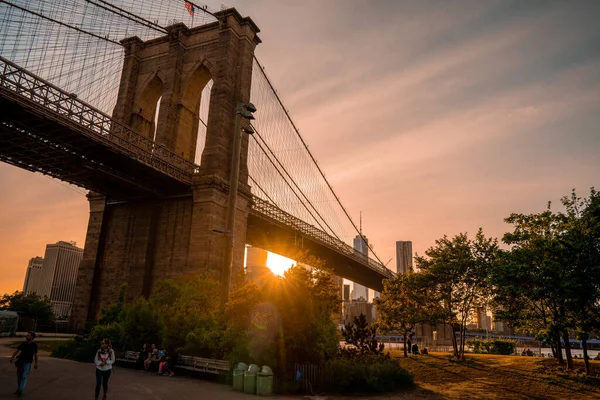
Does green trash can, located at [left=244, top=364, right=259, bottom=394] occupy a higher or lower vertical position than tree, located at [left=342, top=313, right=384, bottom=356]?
lower

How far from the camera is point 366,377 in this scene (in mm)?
15133

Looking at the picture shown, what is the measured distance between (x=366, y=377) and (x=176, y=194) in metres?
21.1

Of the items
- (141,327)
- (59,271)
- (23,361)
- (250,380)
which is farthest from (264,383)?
(59,271)

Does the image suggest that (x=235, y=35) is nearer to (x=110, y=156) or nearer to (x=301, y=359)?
(x=110, y=156)

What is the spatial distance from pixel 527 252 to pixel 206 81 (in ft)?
97.1

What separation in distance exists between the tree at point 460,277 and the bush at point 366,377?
1390 cm

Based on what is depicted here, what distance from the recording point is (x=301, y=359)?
14984 millimetres

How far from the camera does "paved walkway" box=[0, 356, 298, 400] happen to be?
448 inches

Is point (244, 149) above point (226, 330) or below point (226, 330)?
above

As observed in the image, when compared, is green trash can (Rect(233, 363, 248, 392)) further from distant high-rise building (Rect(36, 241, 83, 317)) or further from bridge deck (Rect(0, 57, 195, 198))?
distant high-rise building (Rect(36, 241, 83, 317))

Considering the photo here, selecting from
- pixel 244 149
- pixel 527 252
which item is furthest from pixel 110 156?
pixel 527 252

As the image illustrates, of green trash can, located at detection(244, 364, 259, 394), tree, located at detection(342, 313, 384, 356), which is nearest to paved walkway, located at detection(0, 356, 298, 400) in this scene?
green trash can, located at detection(244, 364, 259, 394)

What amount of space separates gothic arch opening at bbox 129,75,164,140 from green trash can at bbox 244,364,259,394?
29.1 metres

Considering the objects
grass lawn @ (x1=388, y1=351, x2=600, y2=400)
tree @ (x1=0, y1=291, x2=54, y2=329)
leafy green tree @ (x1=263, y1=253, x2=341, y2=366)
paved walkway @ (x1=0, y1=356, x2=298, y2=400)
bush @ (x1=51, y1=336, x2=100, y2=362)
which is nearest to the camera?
paved walkway @ (x1=0, y1=356, x2=298, y2=400)
